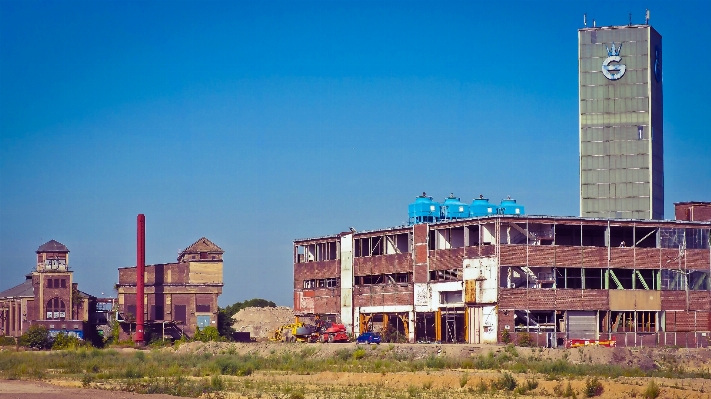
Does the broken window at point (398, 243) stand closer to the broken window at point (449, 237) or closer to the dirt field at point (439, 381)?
the broken window at point (449, 237)

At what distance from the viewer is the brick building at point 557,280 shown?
74062 millimetres

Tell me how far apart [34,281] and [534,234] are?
2325 inches

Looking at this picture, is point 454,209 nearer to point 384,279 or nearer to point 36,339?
point 384,279

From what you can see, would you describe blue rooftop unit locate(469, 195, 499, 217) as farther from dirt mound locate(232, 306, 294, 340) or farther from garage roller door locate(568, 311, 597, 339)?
dirt mound locate(232, 306, 294, 340)

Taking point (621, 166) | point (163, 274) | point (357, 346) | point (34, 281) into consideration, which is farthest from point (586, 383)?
point (34, 281)

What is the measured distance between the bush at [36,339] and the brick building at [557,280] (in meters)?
39.0

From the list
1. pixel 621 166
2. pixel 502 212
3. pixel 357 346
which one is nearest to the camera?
pixel 357 346

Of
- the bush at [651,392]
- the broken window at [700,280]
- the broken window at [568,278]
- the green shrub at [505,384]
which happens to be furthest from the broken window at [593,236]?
the bush at [651,392]

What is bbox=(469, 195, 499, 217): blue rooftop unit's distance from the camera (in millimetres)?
86750

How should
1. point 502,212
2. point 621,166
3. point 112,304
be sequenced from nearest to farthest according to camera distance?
1. point 502,212
2. point 621,166
3. point 112,304

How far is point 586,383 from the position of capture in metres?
44.9

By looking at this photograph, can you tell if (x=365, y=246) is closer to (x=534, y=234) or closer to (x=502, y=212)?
(x=502, y=212)

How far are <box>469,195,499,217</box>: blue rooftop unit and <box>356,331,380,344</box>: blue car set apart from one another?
13.8 m

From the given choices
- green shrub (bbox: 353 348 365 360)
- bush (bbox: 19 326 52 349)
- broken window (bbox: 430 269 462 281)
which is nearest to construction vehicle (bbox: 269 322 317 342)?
broken window (bbox: 430 269 462 281)
